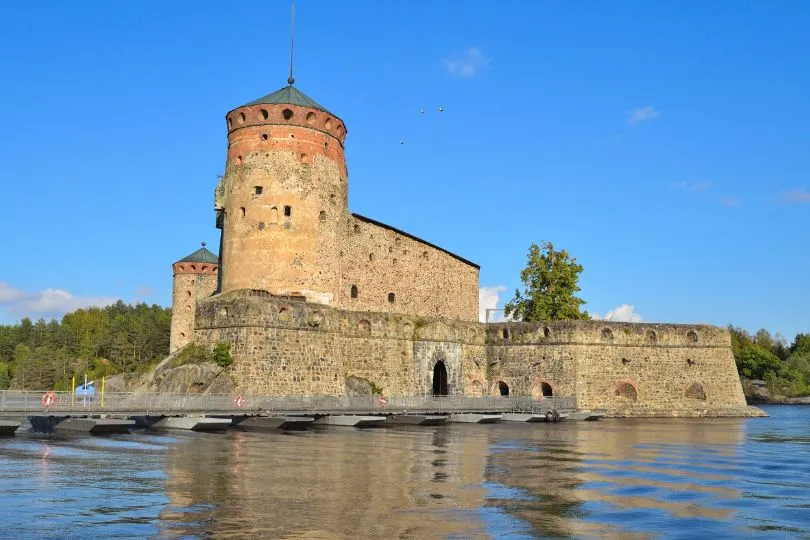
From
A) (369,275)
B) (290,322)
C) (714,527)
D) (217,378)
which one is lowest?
(714,527)

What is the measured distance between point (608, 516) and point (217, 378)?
837 inches

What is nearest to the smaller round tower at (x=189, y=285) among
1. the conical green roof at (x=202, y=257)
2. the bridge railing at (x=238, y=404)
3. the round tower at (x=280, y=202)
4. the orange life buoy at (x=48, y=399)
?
the conical green roof at (x=202, y=257)

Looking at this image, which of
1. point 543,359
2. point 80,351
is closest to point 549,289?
point 543,359

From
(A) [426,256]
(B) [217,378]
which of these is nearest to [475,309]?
(A) [426,256]

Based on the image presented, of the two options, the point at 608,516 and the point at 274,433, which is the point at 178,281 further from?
the point at 608,516

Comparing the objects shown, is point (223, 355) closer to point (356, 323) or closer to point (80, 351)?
point (356, 323)

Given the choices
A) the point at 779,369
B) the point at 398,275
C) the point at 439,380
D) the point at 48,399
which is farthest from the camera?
the point at 779,369

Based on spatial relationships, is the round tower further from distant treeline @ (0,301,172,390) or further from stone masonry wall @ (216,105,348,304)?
distant treeline @ (0,301,172,390)

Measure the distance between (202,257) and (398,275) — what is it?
21.8 meters

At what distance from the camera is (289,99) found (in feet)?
122

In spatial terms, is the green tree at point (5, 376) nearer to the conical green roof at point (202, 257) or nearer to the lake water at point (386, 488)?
the conical green roof at point (202, 257)

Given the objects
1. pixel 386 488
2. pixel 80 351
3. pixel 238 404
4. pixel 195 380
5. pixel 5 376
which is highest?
pixel 80 351

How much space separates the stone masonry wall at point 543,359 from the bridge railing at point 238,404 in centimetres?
274

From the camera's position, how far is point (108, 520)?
1109 cm
